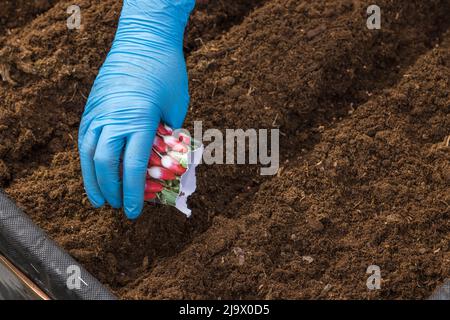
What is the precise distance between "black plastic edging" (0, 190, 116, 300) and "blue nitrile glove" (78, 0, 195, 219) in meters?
0.22

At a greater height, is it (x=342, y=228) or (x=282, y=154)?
(x=282, y=154)

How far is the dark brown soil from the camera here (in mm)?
2318

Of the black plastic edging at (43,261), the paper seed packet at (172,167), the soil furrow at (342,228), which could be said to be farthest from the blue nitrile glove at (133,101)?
the soil furrow at (342,228)

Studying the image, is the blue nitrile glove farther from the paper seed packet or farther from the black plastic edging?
the black plastic edging

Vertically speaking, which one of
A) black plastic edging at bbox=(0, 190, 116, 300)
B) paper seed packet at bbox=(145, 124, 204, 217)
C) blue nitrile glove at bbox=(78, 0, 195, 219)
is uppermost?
blue nitrile glove at bbox=(78, 0, 195, 219)

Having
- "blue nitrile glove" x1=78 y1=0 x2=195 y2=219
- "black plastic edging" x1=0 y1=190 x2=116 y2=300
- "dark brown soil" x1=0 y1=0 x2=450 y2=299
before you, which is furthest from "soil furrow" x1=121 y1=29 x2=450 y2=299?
"blue nitrile glove" x1=78 y1=0 x2=195 y2=219

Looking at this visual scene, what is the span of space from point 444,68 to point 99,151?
5.00 feet

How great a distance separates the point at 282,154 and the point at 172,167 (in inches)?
25.2

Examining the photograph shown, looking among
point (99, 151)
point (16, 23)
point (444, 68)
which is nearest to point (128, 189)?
point (99, 151)

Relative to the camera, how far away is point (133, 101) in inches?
85.3

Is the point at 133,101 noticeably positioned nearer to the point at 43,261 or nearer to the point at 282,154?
the point at 43,261

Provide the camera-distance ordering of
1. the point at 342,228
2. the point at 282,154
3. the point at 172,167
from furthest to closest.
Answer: the point at 282,154 → the point at 342,228 → the point at 172,167

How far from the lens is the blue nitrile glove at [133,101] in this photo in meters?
2.11

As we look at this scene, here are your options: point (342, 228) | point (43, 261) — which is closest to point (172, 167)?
point (43, 261)
